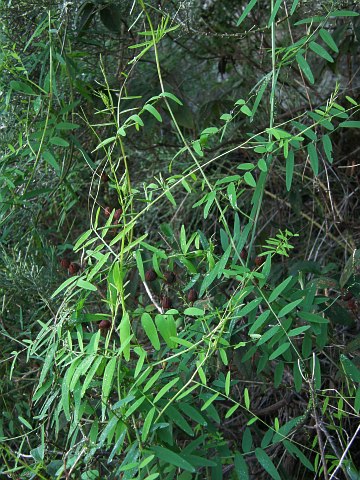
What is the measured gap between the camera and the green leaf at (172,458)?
103cm

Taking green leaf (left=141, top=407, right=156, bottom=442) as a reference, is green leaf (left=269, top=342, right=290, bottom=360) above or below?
below

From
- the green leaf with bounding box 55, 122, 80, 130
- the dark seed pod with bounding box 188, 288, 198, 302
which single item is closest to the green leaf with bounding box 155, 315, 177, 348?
the dark seed pod with bounding box 188, 288, 198, 302

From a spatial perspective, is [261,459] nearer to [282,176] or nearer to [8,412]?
[8,412]

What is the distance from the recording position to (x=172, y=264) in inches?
52.2

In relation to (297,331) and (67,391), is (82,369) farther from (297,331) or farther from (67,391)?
(297,331)

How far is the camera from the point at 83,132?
6.23 feet

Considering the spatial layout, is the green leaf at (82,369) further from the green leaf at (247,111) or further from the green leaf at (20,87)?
the green leaf at (20,87)

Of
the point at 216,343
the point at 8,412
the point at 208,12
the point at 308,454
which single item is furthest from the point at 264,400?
the point at 208,12

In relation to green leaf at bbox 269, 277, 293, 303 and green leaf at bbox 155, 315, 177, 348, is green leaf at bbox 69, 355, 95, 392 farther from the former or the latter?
green leaf at bbox 269, 277, 293, 303

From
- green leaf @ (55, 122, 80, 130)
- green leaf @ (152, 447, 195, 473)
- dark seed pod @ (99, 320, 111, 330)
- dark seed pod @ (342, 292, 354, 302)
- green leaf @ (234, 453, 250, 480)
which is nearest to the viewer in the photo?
green leaf @ (152, 447, 195, 473)

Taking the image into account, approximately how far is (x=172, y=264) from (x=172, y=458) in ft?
1.21

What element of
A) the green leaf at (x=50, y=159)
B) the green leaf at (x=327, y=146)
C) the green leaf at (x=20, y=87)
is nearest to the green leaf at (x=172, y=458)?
the green leaf at (x=327, y=146)

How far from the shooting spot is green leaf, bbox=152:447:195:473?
3.39 feet

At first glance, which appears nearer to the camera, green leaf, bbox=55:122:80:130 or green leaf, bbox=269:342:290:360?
green leaf, bbox=269:342:290:360
